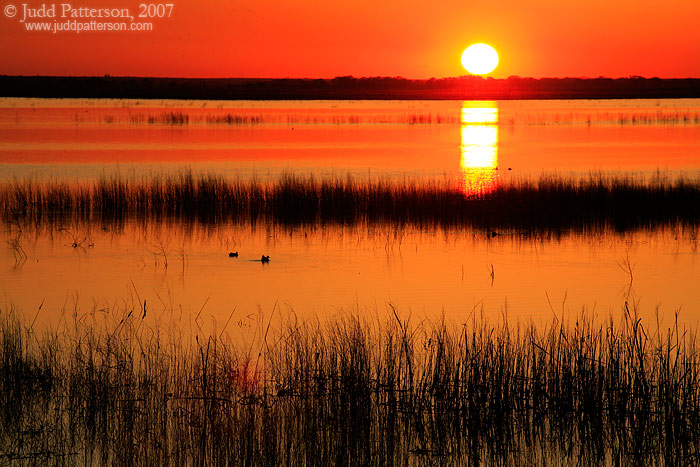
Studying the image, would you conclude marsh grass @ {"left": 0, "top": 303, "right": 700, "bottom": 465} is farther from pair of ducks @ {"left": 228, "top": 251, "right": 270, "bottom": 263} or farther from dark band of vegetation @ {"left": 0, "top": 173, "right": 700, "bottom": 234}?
dark band of vegetation @ {"left": 0, "top": 173, "right": 700, "bottom": 234}

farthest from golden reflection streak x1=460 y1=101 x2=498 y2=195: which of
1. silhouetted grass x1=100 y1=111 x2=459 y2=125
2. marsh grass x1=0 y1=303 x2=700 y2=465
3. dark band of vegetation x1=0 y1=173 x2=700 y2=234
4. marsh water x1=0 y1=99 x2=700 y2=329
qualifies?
marsh grass x1=0 y1=303 x2=700 y2=465

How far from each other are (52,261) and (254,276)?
10.3 feet

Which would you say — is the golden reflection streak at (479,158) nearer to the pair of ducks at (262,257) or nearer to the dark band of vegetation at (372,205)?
the dark band of vegetation at (372,205)

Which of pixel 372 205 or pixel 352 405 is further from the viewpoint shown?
pixel 372 205

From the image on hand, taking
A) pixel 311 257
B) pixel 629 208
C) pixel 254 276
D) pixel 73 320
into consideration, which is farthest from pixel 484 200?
pixel 73 320

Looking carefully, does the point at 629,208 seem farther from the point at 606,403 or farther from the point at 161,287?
the point at 606,403

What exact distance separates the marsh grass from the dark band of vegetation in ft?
29.7

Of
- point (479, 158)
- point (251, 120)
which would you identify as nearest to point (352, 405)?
point (479, 158)

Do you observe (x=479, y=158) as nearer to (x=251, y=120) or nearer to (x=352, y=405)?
(x=352, y=405)

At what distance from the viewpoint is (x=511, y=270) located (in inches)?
503

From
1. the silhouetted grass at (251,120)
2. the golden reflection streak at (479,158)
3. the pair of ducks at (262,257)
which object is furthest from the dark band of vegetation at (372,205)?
the silhouetted grass at (251,120)

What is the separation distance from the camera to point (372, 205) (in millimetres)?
18000

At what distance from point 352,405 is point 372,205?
447 inches

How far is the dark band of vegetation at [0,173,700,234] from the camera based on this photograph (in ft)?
55.6
